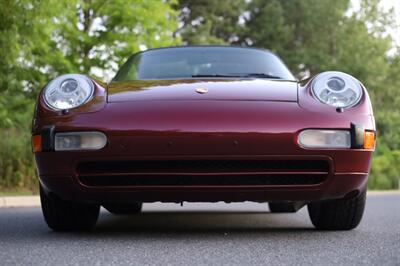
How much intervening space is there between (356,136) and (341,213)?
702 mm

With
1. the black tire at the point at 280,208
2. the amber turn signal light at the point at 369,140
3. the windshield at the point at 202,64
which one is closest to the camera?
the amber turn signal light at the point at 369,140

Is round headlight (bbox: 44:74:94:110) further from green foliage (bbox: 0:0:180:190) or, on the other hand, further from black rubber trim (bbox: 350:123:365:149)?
green foliage (bbox: 0:0:180:190)

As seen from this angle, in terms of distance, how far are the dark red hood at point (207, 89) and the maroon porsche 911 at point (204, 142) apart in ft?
0.04

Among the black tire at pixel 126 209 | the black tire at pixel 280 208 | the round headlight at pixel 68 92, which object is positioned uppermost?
the round headlight at pixel 68 92

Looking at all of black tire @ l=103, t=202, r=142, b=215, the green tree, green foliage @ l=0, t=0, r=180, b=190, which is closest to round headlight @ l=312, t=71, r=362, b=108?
black tire @ l=103, t=202, r=142, b=215

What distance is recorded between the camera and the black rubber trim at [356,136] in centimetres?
381

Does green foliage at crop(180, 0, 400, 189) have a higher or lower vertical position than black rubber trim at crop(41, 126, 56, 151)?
lower

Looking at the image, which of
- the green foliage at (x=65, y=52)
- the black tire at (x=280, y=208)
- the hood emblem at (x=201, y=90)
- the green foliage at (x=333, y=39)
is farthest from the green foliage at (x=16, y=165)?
the green foliage at (x=333, y=39)

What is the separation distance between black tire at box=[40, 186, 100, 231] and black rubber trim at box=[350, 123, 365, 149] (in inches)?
64.3

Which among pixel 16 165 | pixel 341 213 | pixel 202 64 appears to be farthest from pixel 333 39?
pixel 341 213

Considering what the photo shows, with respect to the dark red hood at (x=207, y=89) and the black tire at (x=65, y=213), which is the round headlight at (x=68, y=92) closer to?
the dark red hood at (x=207, y=89)

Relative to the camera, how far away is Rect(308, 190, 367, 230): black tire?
4.29 meters

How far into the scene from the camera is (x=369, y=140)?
390 cm

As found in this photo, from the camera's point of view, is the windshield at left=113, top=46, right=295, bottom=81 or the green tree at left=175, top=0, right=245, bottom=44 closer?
the windshield at left=113, top=46, right=295, bottom=81
